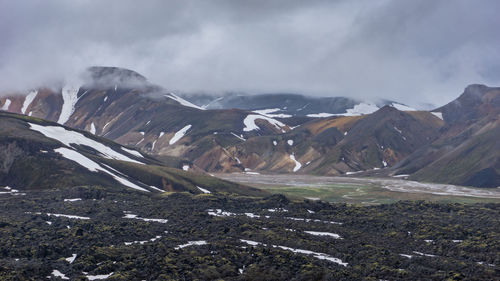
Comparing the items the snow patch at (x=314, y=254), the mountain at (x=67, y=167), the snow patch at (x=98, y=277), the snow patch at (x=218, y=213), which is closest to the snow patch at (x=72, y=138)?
the mountain at (x=67, y=167)

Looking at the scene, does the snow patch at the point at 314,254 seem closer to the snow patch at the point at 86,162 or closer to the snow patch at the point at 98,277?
the snow patch at the point at 98,277

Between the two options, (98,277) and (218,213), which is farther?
(218,213)

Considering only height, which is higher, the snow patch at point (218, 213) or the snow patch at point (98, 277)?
the snow patch at point (218, 213)

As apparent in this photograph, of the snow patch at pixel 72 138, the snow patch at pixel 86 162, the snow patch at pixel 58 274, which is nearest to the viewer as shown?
the snow patch at pixel 58 274

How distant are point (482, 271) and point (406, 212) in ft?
129

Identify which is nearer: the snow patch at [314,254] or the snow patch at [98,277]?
the snow patch at [98,277]

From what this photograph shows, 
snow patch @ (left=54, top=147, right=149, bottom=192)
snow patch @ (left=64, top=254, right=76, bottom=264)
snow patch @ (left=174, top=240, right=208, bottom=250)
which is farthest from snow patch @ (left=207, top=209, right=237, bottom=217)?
snow patch @ (left=64, top=254, right=76, bottom=264)

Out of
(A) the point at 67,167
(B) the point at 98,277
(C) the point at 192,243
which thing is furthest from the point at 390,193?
(B) the point at 98,277

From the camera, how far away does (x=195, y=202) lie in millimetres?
84312

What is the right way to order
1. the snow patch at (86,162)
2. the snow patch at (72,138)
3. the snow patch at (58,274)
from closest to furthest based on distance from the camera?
the snow patch at (58,274)
the snow patch at (86,162)
the snow patch at (72,138)

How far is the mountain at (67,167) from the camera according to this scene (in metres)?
97.4

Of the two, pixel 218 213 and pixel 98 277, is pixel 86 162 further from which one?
pixel 98 277

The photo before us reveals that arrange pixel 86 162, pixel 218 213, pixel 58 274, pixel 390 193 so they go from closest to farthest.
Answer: pixel 58 274 → pixel 218 213 → pixel 86 162 → pixel 390 193

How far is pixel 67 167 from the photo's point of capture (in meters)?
101
